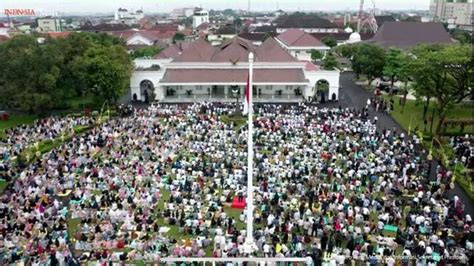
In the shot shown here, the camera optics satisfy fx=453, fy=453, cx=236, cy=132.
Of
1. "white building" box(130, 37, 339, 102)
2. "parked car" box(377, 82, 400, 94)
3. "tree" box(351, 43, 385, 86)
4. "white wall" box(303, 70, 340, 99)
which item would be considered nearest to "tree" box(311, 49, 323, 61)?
"tree" box(351, 43, 385, 86)

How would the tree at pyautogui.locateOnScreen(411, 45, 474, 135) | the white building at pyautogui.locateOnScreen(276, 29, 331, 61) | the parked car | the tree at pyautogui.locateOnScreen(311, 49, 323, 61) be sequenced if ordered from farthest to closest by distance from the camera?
the white building at pyautogui.locateOnScreen(276, 29, 331, 61) → the tree at pyautogui.locateOnScreen(311, 49, 323, 61) → the parked car → the tree at pyautogui.locateOnScreen(411, 45, 474, 135)

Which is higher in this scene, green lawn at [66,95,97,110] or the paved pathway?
the paved pathway

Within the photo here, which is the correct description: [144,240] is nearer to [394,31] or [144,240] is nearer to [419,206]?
[419,206]

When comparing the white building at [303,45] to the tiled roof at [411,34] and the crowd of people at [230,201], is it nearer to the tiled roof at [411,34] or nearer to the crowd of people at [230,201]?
the tiled roof at [411,34]

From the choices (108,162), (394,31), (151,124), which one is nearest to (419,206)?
(108,162)

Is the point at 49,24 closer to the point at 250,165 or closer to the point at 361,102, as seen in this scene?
the point at 361,102

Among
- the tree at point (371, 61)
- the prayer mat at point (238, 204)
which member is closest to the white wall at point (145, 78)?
the tree at point (371, 61)

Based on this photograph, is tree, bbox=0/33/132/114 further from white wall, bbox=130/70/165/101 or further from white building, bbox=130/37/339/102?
white building, bbox=130/37/339/102
